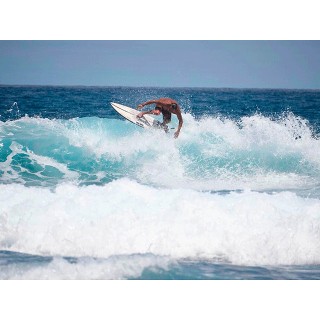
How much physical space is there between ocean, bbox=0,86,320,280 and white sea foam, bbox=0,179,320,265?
1cm

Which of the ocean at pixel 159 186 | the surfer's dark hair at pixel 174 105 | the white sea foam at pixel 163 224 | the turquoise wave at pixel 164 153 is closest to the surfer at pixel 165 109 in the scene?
the surfer's dark hair at pixel 174 105

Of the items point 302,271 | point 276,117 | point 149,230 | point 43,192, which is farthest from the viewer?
point 276,117

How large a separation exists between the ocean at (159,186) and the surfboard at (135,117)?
5.5 inches

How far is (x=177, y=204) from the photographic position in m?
4.79

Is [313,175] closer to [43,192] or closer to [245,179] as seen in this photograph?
[245,179]

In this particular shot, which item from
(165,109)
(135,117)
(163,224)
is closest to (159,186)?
(163,224)

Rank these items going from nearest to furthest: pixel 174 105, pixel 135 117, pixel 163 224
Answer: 1. pixel 163 224
2. pixel 174 105
3. pixel 135 117

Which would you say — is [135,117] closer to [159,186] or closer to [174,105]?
[174,105]

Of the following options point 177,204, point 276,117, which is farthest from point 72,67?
point 276,117

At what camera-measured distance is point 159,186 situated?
17.8ft

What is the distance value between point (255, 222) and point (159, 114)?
2101mm

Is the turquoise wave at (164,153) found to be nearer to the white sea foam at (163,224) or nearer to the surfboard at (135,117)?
the surfboard at (135,117)

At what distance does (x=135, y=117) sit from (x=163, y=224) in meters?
2.09

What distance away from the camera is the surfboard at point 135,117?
236 inches
